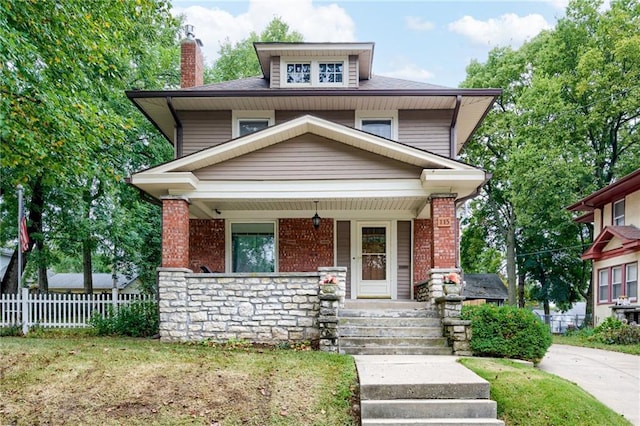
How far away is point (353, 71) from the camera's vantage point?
12.0m

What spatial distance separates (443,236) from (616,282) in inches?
439

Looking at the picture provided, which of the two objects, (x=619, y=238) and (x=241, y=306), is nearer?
(x=241, y=306)

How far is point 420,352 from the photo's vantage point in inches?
302

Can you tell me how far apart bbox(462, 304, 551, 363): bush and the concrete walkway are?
1.63 ft

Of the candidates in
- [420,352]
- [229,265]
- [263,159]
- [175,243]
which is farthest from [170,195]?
[420,352]

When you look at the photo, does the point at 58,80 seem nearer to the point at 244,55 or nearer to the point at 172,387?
the point at 172,387

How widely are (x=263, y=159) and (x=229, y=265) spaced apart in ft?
11.1

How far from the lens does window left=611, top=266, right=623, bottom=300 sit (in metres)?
15.8

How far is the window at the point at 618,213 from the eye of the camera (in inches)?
642

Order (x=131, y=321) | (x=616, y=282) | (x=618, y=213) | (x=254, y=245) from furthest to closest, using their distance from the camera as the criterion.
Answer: (x=618, y=213) < (x=616, y=282) < (x=254, y=245) < (x=131, y=321)

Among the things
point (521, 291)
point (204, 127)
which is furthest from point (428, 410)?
point (521, 291)

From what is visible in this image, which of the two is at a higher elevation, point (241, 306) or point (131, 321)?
point (241, 306)

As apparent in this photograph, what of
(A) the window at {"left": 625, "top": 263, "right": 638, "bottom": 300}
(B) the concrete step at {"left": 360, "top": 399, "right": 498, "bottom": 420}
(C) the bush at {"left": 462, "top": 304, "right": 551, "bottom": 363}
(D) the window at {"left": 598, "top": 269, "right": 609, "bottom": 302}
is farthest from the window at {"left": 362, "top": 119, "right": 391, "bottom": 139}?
(D) the window at {"left": 598, "top": 269, "right": 609, "bottom": 302}

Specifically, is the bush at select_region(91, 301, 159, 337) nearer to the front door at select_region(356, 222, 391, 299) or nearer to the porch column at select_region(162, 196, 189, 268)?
the porch column at select_region(162, 196, 189, 268)
